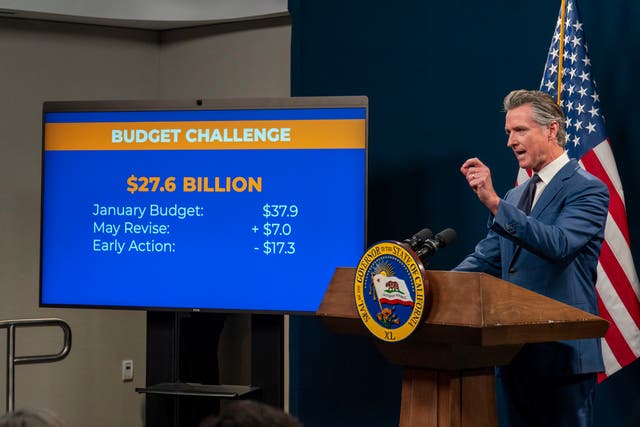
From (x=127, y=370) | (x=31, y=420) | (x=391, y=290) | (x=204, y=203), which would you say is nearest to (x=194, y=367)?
(x=204, y=203)

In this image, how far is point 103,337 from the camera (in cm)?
577

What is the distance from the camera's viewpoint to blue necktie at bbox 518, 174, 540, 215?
116 inches

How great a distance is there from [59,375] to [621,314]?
3388 mm

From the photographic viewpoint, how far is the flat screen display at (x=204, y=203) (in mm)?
3953

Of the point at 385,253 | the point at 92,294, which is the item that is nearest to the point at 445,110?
the point at 92,294

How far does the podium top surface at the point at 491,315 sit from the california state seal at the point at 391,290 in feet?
0.13

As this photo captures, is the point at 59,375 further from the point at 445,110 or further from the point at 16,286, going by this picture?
the point at 445,110

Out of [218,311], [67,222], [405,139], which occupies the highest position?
[405,139]

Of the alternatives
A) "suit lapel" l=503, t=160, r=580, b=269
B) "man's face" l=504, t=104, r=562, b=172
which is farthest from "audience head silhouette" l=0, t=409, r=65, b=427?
"man's face" l=504, t=104, r=562, b=172

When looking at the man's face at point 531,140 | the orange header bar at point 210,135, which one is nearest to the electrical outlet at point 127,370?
the orange header bar at point 210,135

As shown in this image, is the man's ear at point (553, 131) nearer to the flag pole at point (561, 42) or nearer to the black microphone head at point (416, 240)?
the black microphone head at point (416, 240)

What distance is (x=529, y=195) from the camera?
2.95 m

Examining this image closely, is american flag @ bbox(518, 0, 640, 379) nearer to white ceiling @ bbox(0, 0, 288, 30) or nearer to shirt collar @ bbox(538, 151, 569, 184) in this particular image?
shirt collar @ bbox(538, 151, 569, 184)

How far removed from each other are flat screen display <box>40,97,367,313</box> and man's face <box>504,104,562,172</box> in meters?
1.10
